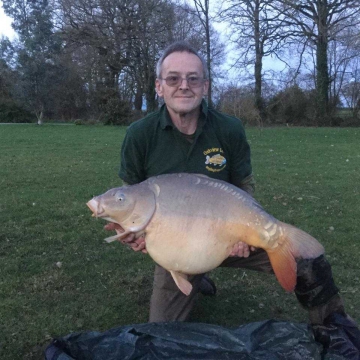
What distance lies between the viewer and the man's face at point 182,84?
2.81 meters

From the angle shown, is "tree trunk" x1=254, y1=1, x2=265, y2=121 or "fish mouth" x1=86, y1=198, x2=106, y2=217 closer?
"fish mouth" x1=86, y1=198, x2=106, y2=217

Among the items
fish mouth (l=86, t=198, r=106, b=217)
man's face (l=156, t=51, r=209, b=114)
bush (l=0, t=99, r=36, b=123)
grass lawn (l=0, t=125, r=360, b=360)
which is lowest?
grass lawn (l=0, t=125, r=360, b=360)

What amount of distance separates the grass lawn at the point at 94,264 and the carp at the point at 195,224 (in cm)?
129

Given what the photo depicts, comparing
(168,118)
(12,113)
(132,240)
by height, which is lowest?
(132,240)

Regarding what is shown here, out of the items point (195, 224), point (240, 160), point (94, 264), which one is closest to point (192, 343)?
point (195, 224)

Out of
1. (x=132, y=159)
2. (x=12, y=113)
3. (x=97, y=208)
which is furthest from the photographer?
(x=12, y=113)

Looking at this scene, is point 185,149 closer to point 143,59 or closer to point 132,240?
point 132,240

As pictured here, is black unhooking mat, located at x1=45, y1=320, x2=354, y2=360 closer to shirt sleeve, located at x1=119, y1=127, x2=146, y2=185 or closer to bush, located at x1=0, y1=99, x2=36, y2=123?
shirt sleeve, located at x1=119, y1=127, x2=146, y2=185

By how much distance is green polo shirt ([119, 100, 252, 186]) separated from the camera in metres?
3.05

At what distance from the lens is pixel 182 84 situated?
9.20 ft

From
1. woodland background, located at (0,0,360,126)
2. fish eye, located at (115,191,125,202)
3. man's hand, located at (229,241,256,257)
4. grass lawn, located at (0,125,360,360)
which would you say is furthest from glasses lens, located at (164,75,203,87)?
woodland background, located at (0,0,360,126)

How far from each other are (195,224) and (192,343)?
684 millimetres

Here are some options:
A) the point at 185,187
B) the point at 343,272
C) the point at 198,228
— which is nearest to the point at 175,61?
the point at 185,187

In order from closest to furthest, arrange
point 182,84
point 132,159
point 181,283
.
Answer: point 181,283
point 182,84
point 132,159
